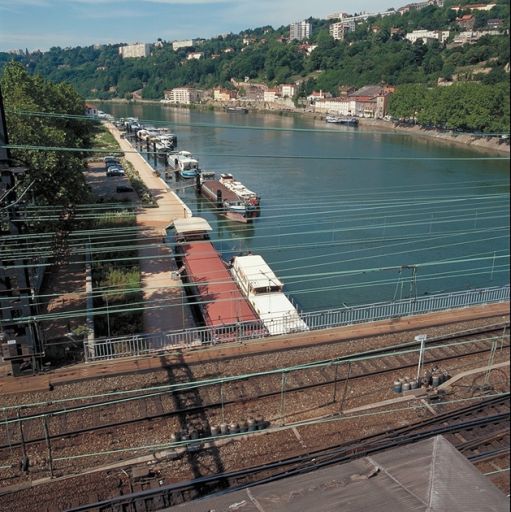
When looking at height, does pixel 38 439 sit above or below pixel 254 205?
below

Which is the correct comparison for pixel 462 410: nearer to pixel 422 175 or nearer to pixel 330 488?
pixel 330 488

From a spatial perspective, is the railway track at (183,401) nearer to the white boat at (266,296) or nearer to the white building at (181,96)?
the white boat at (266,296)

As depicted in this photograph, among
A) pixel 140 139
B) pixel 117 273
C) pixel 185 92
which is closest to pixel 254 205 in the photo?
pixel 117 273

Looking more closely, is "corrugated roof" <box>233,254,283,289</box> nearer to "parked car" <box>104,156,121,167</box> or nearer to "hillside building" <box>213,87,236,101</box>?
"parked car" <box>104,156,121,167</box>

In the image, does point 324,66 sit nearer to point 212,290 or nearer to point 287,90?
point 287,90

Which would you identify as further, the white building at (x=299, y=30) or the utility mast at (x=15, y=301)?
the white building at (x=299, y=30)

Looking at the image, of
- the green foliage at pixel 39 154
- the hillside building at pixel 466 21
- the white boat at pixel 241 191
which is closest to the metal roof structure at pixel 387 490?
the green foliage at pixel 39 154
